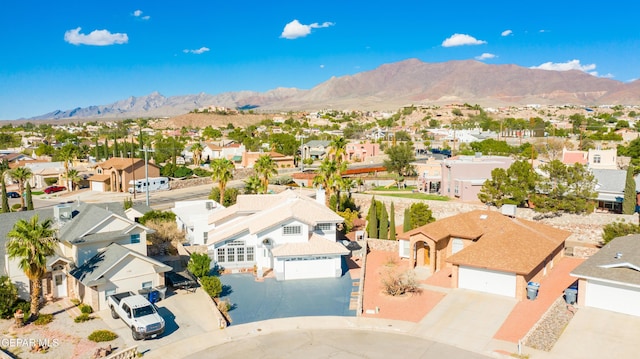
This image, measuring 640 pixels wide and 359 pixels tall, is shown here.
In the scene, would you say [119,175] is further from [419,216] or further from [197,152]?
[419,216]

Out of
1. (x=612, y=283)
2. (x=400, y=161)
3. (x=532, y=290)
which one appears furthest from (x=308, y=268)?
(x=400, y=161)

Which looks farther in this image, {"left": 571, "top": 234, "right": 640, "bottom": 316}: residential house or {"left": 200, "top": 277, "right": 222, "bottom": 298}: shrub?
→ {"left": 200, "top": 277, "right": 222, "bottom": 298}: shrub

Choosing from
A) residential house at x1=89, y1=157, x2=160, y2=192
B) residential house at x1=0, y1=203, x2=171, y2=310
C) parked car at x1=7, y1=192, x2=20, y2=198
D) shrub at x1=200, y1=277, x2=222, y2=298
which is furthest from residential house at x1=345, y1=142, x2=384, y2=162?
shrub at x1=200, y1=277, x2=222, y2=298

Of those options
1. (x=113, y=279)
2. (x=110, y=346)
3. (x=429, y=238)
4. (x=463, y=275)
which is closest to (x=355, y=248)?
(x=429, y=238)

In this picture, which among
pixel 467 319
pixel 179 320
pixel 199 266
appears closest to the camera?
pixel 467 319

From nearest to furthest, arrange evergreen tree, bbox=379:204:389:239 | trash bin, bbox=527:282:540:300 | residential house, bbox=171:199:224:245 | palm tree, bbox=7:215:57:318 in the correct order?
palm tree, bbox=7:215:57:318 → trash bin, bbox=527:282:540:300 → residential house, bbox=171:199:224:245 → evergreen tree, bbox=379:204:389:239

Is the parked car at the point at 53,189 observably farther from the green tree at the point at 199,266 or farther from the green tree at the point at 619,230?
the green tree at the point at 619,230

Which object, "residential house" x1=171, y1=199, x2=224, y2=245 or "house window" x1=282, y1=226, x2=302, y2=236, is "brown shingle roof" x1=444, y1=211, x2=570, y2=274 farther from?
"residential house" x1=171, y1=199, x2=224, y2=245
